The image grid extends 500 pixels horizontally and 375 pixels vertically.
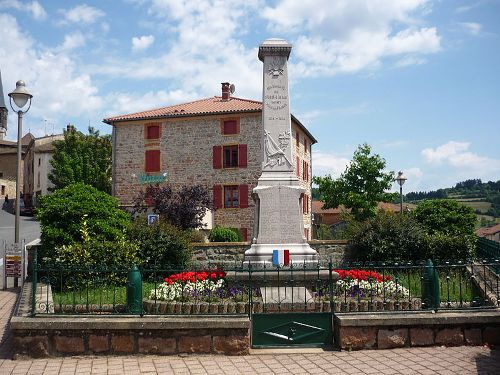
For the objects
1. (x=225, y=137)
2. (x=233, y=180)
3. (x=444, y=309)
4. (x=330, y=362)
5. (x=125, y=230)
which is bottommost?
(x=330, y=362)

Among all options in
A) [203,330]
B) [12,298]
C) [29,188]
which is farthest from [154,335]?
[29,188]

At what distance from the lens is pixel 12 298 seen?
11984mm

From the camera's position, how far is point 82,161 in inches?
1620

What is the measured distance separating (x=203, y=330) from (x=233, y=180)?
77.3 ft

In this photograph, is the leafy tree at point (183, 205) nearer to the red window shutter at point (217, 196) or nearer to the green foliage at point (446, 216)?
the red window shutter at point (217, 196)

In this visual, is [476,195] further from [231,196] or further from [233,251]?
[233,251]

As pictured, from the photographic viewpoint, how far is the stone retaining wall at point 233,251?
16.9 metres

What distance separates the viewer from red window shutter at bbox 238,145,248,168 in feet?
99.0

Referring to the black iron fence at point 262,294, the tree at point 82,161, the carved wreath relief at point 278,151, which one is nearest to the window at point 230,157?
the tree at point 82,161

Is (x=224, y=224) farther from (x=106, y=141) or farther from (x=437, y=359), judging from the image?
(x=437, y=359)

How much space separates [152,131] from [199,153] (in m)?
3.38

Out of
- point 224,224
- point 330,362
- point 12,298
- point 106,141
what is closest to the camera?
point 330,362

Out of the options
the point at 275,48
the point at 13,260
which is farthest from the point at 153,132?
the point at 275,48

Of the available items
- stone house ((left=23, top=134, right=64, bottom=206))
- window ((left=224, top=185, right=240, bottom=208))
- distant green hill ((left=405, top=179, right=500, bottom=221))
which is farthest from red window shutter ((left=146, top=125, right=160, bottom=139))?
distant green hill ((left=405, top=179, right=500, bottom=221))
